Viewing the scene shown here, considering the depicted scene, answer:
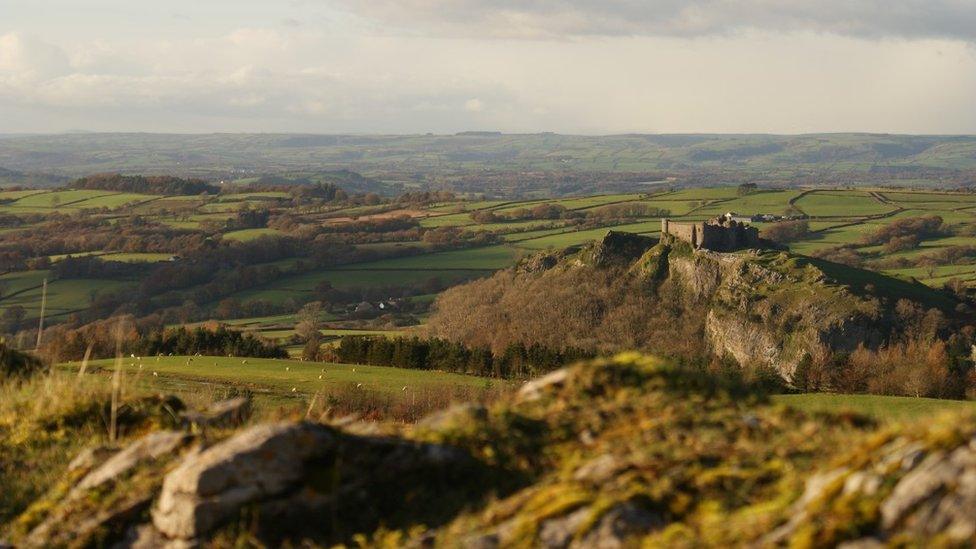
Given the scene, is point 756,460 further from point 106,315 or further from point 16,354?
point 106,315

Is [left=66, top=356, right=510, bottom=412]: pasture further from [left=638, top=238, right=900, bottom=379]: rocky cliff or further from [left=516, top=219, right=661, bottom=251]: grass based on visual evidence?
[left=516, top=219, right=661, bottom=251]: grass

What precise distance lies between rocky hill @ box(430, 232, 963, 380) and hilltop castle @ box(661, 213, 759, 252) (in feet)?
5.52

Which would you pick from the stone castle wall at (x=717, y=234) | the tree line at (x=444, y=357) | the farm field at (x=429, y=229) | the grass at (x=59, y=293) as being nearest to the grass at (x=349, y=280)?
the farm field at (x=429, y=229)

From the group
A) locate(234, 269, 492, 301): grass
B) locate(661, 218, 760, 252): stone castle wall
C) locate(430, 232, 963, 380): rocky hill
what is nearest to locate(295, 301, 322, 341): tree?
locate(234, 269, 492, 301): grass

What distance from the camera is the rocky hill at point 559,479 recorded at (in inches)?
300

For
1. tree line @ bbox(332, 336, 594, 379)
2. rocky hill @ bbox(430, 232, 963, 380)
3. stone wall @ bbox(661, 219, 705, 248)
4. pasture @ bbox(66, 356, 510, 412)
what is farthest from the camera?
stone wall @ bbox(661, 219, 705, 248)

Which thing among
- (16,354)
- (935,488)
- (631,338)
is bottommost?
(631,338)

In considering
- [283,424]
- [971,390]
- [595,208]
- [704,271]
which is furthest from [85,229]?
[283,424]

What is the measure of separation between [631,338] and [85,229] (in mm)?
97157

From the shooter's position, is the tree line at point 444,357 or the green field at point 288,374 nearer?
the green field at point 288,374

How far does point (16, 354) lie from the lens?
58.6 feet

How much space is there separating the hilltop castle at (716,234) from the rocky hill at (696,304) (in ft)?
5.52

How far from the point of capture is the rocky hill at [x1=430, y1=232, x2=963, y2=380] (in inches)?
3378

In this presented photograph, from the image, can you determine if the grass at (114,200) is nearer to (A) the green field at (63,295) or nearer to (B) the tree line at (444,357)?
(A) the green field at (63,295)
